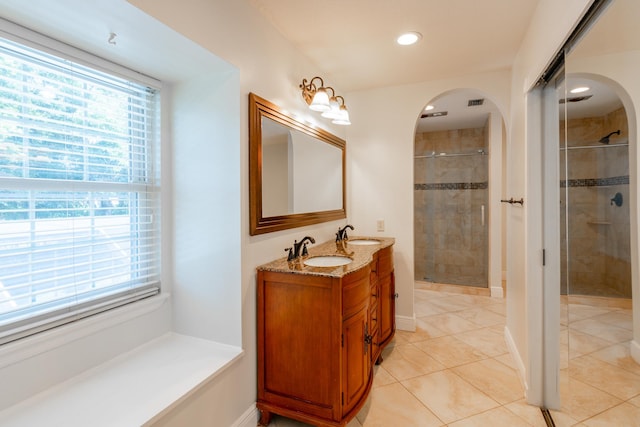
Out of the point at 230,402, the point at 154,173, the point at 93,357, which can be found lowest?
the point at 230,402

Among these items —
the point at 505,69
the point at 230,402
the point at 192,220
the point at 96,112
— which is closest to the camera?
the point at 96,112

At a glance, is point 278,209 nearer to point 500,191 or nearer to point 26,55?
point 26,55

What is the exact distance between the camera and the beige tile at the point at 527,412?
177 centimetres

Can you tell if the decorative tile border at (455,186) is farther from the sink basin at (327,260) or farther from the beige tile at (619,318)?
the beige tile at (619,318)

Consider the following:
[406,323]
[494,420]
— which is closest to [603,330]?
[494,420]

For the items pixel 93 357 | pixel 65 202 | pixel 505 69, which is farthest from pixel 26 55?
pixel 505 69

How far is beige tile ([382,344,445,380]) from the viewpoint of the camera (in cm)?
229

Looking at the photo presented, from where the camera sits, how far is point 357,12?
1832mm

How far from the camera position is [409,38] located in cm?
215

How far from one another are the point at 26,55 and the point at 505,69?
322 cm

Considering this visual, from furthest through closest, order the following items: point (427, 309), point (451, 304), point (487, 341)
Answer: point (451, 304), point (427, 309), point (487, 341)

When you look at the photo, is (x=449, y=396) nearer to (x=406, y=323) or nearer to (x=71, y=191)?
(x=406, y=323)

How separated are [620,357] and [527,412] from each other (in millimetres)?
1012

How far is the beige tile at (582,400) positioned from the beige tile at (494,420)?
25 cm
